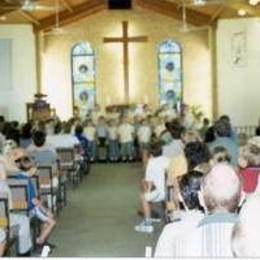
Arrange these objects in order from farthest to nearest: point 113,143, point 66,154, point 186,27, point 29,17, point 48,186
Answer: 1. point 186,27
2. point 29,17
3. point 113,143
4. point 66,154
5. point 48,186

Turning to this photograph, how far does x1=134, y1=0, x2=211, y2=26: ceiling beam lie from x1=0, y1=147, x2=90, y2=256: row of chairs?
794 centimetres

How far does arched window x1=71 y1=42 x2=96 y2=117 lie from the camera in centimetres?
2306

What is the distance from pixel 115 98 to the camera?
2300 cm

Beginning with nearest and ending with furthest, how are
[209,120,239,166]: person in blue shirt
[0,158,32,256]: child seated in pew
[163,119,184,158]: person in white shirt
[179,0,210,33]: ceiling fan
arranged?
[0,158,32,256]: child seated in pew, [209,120,239,166]: person in blue shirt, [163,119,184,158]: person in white shirt, [179,0,210,33]: ceiling fan

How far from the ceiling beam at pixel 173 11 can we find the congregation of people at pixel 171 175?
2.95 m

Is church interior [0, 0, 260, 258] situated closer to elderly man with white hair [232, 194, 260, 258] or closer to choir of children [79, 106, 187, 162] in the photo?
choir of children [79, 106, 187, 162]

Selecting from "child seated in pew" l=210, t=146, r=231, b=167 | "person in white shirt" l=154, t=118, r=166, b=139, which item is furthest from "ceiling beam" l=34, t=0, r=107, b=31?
"child seated in pew" l=210, t=146, r=231, b=167

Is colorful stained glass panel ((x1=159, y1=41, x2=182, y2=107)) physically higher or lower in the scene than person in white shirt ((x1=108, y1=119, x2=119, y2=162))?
higher

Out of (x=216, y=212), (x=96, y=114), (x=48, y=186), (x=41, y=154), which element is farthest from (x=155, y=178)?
(x=96, y=114)

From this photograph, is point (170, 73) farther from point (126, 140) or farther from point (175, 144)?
point (175, 144)

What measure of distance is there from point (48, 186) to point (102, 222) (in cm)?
83

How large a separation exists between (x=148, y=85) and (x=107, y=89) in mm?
1270

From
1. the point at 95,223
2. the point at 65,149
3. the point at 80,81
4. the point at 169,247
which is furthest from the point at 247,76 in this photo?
the point at 169,247

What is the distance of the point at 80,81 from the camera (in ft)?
76.1
